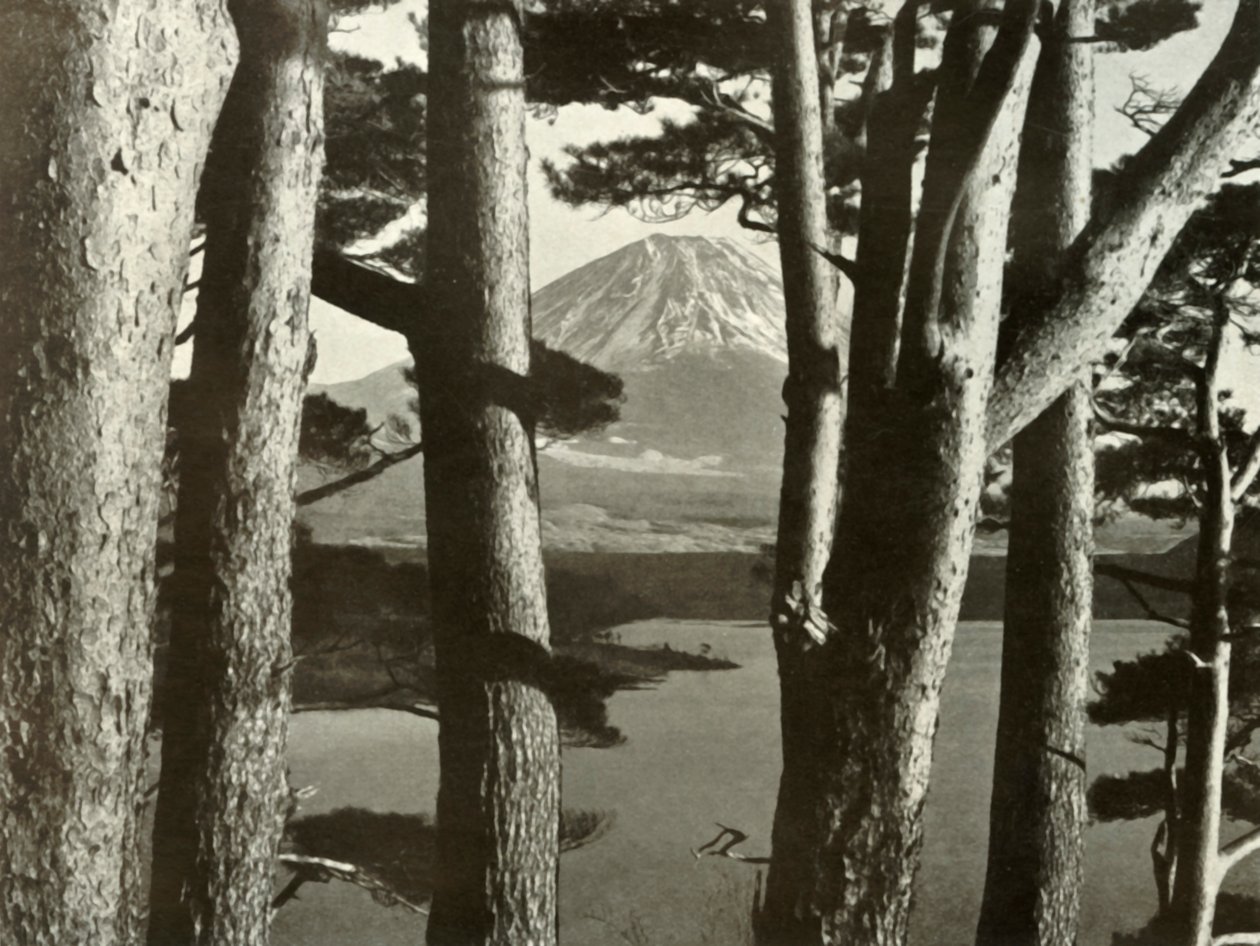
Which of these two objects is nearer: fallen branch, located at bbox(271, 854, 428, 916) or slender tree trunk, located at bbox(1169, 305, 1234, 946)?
fallen branch, located at bbox(271, 854, 428, 916)

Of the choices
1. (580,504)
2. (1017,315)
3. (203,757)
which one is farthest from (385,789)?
(1017,315)

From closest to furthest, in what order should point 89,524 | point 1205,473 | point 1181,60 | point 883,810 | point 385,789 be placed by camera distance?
1. point 89,524
2. point 883,810
3. point 385,789
4. point 1181,60
5. point 1205,473

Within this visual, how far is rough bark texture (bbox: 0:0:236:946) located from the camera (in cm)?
233

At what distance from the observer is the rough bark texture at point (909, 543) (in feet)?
8.80

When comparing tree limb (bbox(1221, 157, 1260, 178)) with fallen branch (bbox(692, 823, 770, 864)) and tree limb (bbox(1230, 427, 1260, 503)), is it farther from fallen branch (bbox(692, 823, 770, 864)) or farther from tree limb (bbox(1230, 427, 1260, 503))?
fallen branch (bbox(692, 823, 770, 864))

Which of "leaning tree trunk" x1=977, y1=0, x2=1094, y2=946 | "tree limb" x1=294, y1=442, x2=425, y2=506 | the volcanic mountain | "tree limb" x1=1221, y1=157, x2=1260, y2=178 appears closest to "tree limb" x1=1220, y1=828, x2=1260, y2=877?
"leaning tree trunk" x1=977, y1=0, x2=1094, y2=946

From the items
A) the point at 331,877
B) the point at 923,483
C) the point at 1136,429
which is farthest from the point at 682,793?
the point at 1136,429

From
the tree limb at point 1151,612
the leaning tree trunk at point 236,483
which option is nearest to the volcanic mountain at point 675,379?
the leaning tree trunk at point 236,483

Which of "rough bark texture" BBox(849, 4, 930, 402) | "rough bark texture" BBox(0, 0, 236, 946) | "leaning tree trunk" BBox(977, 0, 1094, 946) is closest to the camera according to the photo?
"rough bark texture" BBox(0, 0, 236, 946)

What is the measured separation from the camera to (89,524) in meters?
2.40

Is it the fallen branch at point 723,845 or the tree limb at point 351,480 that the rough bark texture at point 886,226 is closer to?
the tree limb at point 351,480

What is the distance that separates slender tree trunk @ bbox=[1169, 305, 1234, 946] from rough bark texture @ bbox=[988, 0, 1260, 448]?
4.12ft

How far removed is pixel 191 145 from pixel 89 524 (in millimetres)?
800

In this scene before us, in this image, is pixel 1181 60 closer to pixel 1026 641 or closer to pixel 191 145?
pixel 1026 641
